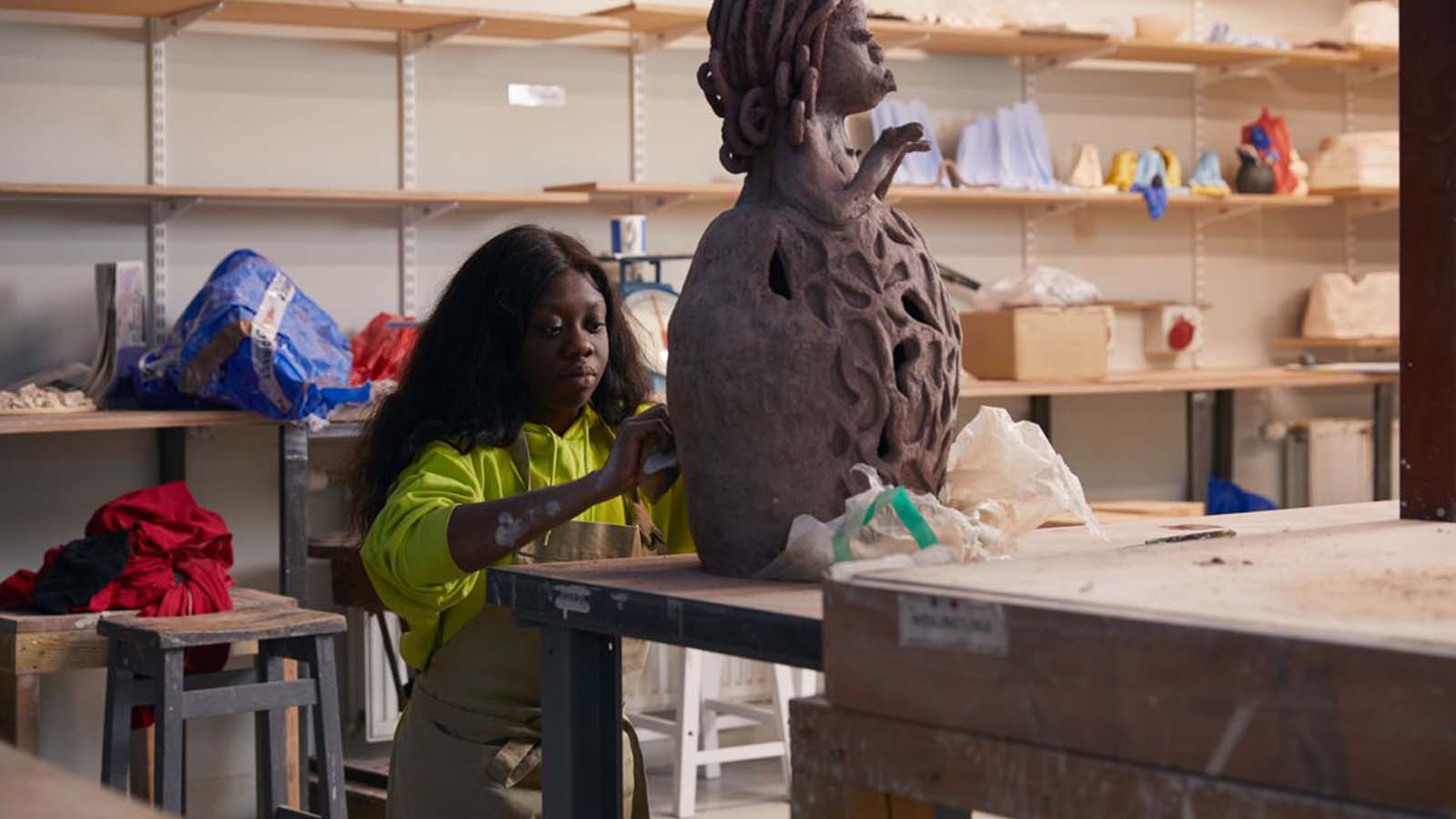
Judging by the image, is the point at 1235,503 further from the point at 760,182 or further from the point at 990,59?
the point at 760,182

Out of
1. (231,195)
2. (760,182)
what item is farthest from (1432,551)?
(231,195)

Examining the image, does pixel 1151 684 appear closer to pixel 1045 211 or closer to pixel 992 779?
pixel 992 779

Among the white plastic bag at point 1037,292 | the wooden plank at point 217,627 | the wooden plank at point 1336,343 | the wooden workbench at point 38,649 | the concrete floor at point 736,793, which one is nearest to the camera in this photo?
the wooden plank at point 217,627

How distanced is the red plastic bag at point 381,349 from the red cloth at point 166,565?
2.08ft

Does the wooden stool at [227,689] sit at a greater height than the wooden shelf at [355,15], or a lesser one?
lesser

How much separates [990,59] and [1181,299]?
1.04 metres

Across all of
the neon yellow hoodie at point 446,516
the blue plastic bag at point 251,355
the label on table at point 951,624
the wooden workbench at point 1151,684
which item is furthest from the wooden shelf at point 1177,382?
the label on table at point 951,624

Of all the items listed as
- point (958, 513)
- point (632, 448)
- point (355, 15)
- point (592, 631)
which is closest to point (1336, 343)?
point (355, 15)

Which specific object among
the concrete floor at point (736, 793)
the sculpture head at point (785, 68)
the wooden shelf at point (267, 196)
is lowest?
the concrete floor at point (736, 793)

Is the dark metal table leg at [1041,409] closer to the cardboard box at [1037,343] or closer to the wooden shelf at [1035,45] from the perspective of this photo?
the cardboard box at [1037,343]

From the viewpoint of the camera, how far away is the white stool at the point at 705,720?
4.23 meters

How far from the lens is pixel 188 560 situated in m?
3.56

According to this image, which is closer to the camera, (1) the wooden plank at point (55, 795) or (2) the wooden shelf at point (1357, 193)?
(1) the wooden plank at point (55, 795)

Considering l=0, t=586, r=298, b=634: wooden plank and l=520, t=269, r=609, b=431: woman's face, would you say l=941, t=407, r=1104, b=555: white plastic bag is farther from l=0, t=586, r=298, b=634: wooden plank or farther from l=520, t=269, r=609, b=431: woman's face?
l=0, t=586, r=298, b=634: wooden plank
